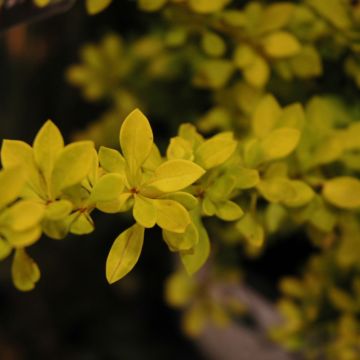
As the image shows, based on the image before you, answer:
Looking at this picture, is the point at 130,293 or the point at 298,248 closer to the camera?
the point at 298,248

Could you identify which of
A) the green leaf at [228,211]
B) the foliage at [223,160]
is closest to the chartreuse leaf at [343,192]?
the foliage at [223,160]

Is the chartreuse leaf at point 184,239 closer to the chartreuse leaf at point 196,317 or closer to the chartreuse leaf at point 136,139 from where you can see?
the chartreuse leaf at point 136,139

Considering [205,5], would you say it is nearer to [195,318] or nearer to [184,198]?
[184,198]

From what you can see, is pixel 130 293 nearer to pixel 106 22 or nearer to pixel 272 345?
pixel 272 345

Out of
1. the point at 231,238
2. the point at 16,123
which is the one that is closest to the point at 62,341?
the point at 16,123

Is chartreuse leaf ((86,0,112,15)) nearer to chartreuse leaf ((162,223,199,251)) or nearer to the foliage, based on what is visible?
the foliage

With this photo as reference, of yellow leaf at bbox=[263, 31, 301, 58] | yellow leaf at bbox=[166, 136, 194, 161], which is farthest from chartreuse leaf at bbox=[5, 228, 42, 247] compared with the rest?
yellow leaf at bbox=[263, 31, 301, 58]

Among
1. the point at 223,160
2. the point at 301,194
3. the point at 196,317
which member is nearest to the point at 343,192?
the point at 301,194
